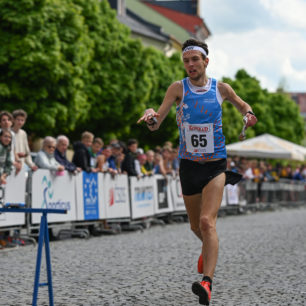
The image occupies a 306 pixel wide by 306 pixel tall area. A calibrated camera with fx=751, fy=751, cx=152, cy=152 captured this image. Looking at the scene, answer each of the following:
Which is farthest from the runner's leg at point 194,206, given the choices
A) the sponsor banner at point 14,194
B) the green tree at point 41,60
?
the green tree at point 41,60

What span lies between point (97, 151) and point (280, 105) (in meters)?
63.0

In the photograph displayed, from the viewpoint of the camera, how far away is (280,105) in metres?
76.9

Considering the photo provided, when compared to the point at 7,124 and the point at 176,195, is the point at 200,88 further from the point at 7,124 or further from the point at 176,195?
the point at 176,195

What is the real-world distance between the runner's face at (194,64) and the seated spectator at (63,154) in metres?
7.69

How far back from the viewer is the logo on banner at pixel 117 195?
1557 centimetres

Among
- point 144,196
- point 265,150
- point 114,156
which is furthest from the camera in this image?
point 265,150

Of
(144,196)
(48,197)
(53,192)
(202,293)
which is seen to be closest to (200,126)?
(202,293)

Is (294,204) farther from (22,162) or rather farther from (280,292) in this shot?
(280,292)

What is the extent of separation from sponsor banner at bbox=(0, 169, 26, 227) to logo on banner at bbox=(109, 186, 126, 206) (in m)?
3.31

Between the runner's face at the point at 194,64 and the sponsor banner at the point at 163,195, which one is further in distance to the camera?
the sponsor banner at the point at 163,195

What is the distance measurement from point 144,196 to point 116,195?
1749 mm

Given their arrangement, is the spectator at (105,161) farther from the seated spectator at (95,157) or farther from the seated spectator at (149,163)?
the seated spectator at (149,163)

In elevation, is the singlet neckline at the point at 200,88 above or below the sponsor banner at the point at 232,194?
above

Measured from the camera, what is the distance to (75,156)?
48.4 feet
